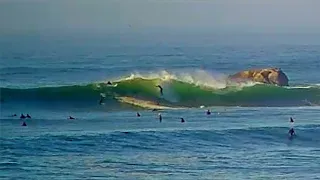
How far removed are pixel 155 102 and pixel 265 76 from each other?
Answer: 638mm

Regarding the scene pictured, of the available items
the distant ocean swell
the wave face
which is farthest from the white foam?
the distant ocean swell

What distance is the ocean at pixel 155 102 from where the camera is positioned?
450 cm

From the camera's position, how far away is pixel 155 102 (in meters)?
4.88

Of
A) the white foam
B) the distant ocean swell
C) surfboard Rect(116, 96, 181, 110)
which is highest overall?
the white foam

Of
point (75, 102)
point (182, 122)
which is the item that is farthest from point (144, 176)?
point (75, 102)

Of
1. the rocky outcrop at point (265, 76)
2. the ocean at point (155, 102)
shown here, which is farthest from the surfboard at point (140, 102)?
the rocky outcrop at point (265, 76)

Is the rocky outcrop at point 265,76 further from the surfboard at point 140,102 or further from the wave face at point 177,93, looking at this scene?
the surfboard at point 140,102

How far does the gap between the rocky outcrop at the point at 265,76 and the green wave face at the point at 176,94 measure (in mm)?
42

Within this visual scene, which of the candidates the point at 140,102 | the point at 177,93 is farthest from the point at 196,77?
the point at 140,102

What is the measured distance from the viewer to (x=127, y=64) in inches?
184

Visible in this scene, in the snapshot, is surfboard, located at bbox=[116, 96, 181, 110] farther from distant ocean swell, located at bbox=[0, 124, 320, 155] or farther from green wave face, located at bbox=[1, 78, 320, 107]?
distant ocean swell, located at bbox=[0, 124, 320, 155]

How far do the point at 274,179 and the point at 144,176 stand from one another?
65 centimetres

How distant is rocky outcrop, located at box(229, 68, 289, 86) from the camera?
4734 millimetres

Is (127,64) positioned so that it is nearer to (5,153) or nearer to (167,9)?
(167,9)
